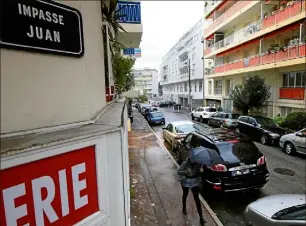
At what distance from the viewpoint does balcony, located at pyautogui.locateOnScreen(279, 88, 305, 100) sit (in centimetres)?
1681

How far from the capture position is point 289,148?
12.0 meters

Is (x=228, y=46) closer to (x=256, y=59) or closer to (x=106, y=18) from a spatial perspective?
(x=256, y=59)

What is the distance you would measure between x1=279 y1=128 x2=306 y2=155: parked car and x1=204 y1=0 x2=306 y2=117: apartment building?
5713mm

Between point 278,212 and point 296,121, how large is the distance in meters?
12.5

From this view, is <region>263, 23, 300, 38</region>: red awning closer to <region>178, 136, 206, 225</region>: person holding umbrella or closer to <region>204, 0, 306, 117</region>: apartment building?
<region>204, 0, 306, 117</region>: apartment building

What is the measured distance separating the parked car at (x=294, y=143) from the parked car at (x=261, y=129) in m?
1.19

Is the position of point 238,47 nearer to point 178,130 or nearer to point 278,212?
point 178,130

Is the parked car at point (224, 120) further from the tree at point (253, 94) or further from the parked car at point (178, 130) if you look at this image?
the parked car at point (178, 130)

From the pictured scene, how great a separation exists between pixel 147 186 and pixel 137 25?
18.7ft

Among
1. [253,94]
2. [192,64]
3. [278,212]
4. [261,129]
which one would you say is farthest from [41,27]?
[192,64]

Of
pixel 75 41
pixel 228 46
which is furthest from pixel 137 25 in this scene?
pixel 228 46

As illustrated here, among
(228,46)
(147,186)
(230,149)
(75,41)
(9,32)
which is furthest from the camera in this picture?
(228,46)

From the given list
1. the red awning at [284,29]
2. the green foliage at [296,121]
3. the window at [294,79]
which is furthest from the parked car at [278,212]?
the red awning at [284,29]

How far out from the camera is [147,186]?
26.8ft
